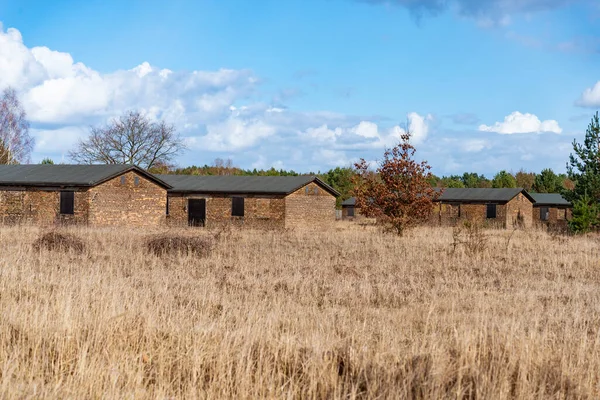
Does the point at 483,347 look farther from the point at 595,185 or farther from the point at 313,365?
the point at 595,185

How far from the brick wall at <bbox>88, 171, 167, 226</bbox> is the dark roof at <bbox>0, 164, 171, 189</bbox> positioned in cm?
47

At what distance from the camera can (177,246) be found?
60.3 ft

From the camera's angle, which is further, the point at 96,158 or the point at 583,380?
the point at 96,158

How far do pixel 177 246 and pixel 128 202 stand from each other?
708 inches

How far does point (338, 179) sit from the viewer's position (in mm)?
73688

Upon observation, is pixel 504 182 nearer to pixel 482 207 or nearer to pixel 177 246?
pixel 482 207

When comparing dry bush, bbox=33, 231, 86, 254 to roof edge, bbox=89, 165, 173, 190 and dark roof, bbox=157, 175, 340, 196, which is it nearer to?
roof edge, bbox=89, 165, 173, 190

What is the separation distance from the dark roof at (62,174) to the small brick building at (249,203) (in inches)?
146

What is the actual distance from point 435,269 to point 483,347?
8878 millimetres

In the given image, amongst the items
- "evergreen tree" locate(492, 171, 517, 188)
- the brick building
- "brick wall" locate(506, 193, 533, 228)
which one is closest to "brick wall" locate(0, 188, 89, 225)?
"brick wall" locate(506, 193, 533, 228)

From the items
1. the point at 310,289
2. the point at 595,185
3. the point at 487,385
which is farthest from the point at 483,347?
the point at 595,185

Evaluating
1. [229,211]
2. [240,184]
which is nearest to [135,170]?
[229,211]

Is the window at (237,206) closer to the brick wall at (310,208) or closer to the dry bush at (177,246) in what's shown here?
the brick wall at (310,208)

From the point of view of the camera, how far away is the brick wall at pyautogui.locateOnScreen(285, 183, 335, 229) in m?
39.9
